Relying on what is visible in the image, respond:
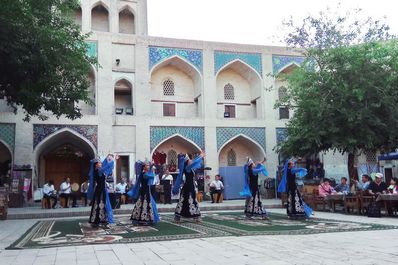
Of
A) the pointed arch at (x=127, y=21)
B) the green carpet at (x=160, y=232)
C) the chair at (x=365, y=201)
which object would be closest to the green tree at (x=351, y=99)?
the chair at (x=365, y=201)

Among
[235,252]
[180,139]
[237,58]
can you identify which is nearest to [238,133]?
[180,139]

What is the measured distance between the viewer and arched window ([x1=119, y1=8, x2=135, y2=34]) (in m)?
24.3

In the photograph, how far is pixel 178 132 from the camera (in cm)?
2127

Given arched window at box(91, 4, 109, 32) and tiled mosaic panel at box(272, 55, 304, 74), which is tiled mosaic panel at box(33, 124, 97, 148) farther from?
tiled mosaic panel at box(272, 55, 304, 74)

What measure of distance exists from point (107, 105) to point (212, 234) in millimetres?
13454

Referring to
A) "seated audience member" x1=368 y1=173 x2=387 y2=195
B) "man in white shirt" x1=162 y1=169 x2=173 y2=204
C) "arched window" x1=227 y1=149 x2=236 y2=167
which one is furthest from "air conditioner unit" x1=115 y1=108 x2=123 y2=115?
"seated audience member" x1=368 y1=173 x2=387 y2=195

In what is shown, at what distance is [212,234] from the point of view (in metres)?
8.09

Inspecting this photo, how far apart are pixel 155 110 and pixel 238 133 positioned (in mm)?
4423

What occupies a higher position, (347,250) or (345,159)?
(345,159)

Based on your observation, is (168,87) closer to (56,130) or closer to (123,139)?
(123,139)

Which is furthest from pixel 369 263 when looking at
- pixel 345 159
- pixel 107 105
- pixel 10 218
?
pixel 345 159

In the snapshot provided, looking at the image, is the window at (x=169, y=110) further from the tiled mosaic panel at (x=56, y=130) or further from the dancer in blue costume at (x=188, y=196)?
the dancer in blue costume at (x=188, y=196)

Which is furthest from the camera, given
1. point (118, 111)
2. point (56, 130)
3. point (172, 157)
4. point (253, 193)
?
point (172, 157)

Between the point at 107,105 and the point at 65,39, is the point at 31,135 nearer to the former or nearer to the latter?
the point at 107,105
